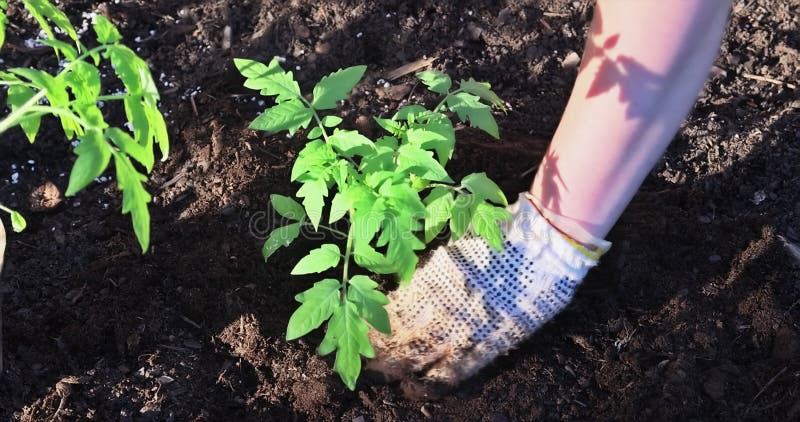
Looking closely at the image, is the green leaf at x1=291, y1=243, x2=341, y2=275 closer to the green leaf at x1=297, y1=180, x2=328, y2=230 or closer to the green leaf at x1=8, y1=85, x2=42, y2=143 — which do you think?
the green leaf at x1=297, y1=180, x2=328, y2=230

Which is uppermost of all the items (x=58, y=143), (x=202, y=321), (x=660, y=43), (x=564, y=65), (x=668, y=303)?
(x=660, y=43)

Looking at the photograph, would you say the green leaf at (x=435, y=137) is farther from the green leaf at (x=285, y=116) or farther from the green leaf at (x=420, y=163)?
the green leaf at (x=285, y=116)

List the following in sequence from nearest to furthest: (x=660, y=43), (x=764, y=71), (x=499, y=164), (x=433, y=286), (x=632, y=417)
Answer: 1. (x=660, y=43)
2. (x=632, y=417)
3. (x=433, y=286)
4. (x=499, y=164)
5. (x=764, y=71)

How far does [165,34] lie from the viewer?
8.86 feet

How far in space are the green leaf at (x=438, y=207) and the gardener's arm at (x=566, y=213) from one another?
26 cm

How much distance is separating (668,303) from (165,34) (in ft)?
6.51

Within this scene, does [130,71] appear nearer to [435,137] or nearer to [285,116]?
[285,116]

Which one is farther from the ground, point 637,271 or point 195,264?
point 637,271

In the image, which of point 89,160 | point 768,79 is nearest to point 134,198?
point 89,160

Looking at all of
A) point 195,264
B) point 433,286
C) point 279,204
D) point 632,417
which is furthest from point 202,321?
point 632,417

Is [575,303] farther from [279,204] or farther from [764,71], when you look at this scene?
[764,71]

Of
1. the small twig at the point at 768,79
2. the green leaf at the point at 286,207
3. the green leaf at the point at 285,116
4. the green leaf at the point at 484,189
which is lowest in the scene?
the green leaf at the point at 286,207

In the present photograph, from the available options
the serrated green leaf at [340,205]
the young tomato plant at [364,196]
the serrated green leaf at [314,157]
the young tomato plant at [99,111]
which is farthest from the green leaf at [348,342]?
the young tomato plant at [99,111]

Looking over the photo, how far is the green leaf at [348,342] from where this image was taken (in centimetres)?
175
